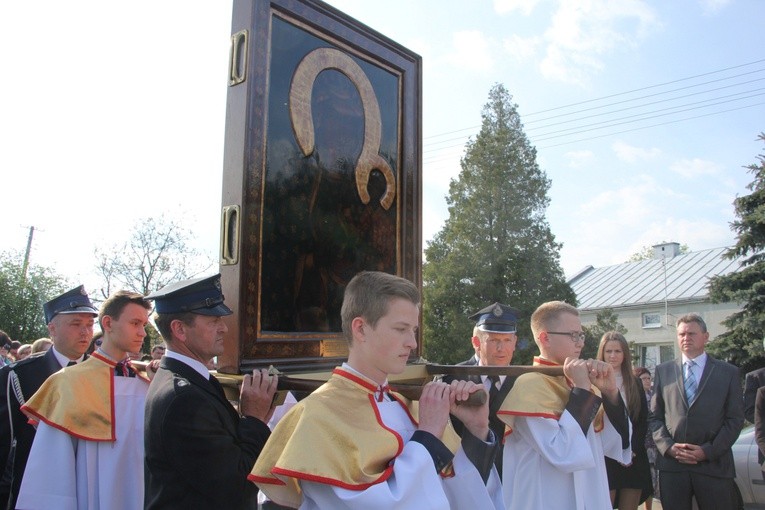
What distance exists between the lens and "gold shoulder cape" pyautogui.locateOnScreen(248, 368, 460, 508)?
2113 mm

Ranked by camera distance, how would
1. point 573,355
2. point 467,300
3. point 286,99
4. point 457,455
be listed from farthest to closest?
point 467,300
point 573,355
point 286,99
point 457,455

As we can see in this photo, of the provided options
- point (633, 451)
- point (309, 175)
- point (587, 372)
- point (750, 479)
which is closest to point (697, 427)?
point (633, 451)

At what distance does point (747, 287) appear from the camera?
1739 cm

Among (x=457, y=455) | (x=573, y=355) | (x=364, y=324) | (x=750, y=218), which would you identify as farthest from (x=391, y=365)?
(x=750, y=218)

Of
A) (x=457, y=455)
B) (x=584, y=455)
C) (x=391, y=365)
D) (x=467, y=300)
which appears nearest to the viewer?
(x=391, y=365)

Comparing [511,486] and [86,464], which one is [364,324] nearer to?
[86,464]

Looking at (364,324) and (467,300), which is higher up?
(467,300)

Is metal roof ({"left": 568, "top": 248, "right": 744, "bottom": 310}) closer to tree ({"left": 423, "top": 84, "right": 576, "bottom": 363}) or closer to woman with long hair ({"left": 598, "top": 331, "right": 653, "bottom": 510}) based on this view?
tree ({"left": 423, "top": 84, "right": 576, "bottom": 363})

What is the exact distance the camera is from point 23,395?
408cm

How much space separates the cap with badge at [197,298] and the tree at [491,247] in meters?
22.0

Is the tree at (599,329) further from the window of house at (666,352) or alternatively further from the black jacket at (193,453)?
the black jacket at (193,453)

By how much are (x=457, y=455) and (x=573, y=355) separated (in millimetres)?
1516

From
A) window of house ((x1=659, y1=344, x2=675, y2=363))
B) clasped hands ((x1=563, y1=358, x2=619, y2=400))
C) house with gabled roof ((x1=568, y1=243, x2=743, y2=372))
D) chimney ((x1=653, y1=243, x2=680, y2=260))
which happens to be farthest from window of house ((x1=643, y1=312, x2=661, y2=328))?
clasped hands ((x1=563, y1=358, x2=619, y2=400))

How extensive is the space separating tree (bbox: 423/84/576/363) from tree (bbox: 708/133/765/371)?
7.71 metres
